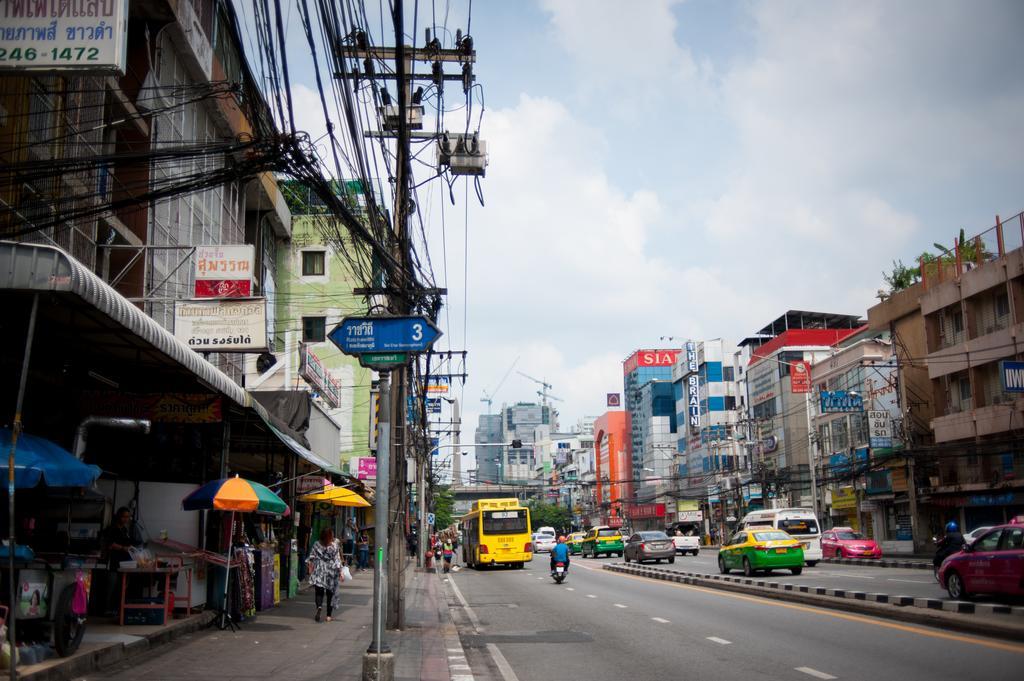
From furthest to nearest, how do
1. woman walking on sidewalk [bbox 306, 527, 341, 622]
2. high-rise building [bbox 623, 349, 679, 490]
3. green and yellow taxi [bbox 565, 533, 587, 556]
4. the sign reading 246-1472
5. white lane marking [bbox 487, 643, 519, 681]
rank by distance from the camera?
high-rise building [bbox 623, 349, 679, 490]
green and yellow taxi [bbox 565, 533, 587, 556]
woman walking on sidewalk [bbox 306, 527, 341, 622]
white lane marking [bbox 487, 643, 519, 681]
the sign reading 246-1472

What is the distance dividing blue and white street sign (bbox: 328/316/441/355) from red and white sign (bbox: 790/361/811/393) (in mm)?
54553

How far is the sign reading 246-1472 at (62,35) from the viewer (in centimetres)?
973

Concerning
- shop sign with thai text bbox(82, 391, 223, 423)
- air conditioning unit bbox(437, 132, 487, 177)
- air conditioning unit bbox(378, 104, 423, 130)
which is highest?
air conditioning unit bbox(378, 104, 423, 130)

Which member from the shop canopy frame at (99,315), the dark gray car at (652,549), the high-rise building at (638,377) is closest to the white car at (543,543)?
the dark gray car at (652,549)

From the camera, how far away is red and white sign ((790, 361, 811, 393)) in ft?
200

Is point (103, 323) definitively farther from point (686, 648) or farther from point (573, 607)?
point (573, 607)

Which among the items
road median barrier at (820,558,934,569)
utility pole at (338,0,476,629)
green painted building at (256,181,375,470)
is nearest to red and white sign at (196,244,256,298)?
utility pole at (338,0,476,629)

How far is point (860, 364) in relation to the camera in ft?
170

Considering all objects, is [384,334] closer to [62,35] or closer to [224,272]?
[62,35]

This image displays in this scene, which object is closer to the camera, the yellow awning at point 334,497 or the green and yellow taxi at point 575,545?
the yellow awning at point 334,497

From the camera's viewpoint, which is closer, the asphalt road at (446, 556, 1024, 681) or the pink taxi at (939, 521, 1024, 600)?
the asphalt road at (446, 556, 1024, 681)

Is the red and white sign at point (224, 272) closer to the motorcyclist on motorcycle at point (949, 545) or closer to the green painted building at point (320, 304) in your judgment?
the motorcyclist on motorcycle at point (949, 545)

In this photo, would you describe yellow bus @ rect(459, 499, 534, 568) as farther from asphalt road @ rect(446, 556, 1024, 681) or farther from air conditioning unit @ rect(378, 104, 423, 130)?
air conditioning unit @ rect(378, 104, 423, 130)

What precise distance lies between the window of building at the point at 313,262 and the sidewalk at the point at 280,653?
30.5 m
